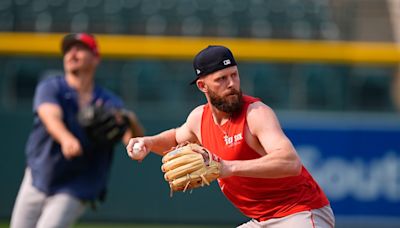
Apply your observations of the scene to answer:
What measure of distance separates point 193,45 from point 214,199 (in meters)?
2.19

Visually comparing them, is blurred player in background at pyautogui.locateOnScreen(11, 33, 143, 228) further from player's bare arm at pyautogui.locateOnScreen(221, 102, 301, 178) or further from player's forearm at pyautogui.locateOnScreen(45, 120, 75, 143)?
player's bare arm at pyautogui.locateOnScreen(221, 102, 301, 178)

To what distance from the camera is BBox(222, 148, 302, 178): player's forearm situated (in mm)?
4434

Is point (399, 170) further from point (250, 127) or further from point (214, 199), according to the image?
point (250, 127)

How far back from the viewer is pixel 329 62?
11844 millimetres

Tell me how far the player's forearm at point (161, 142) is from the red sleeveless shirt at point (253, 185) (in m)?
0.30

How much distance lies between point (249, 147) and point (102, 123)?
6.89ft

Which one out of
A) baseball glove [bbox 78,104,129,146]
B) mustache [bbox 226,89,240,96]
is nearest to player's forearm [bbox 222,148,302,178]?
mustache [bbox 226,89,240,96]

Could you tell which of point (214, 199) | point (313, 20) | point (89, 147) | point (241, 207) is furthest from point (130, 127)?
point (313, 20)

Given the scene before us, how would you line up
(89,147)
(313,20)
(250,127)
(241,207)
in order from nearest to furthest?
(250,127) → (241,207) → (89,147) → (313,20)

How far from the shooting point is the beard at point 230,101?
477 cm

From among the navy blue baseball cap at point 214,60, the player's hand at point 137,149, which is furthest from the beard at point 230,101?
the player's hand at point 137,149

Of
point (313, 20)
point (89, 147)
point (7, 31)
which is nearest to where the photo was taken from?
point (89, 147)

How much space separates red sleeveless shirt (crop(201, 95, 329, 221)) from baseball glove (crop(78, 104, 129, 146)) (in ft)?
5.49

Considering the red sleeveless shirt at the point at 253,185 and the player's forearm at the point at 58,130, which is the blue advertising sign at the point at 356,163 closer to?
the player's forearm at the point at 58,130
